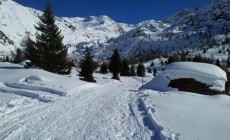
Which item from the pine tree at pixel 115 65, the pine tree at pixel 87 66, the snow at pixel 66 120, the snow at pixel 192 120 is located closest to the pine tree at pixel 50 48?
the pine tree at pixel 87 66

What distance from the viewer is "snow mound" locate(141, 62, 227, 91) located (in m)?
24.0

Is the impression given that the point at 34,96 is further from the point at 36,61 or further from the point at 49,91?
the point at 36,61

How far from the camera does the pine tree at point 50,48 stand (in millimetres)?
40281

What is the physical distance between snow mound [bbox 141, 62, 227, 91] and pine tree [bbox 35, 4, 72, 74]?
1573 centimetres

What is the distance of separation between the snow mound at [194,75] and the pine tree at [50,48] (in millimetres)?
15726

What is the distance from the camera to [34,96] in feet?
63.2

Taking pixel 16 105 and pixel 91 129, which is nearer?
pixel 91 129

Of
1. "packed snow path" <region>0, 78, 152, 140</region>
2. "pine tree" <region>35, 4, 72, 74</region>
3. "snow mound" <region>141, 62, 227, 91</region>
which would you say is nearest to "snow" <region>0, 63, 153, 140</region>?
"packed snow path" <region>0, 78, 152, 140</region>

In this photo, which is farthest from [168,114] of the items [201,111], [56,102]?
[56,102]

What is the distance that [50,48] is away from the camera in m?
40.8

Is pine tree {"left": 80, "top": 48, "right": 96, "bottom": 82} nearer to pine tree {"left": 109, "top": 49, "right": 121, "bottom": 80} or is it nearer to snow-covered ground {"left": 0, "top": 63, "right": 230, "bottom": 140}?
pine tree {"left": 109, "top": 49, "right": 121, "bottom": 80}

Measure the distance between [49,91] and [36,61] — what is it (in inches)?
770

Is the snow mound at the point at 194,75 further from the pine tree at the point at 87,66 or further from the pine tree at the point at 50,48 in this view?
the pine tree at the point at 87,66

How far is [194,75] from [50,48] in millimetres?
22131
